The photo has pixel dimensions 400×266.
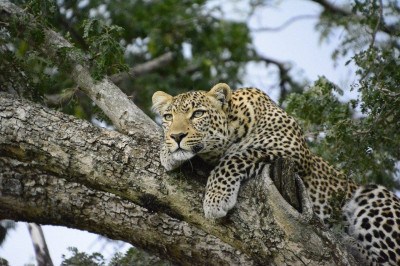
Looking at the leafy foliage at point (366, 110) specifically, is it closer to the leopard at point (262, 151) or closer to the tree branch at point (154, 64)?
the leopard at point (262, 151)

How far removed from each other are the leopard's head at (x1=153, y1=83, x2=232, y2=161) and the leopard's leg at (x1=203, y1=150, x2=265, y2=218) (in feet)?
1.48

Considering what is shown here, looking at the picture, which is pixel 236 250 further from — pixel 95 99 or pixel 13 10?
pixel 13 10

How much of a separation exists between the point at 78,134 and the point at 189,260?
5.66ft

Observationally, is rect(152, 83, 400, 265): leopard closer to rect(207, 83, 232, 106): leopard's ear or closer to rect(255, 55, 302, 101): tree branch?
rect(207, 83, 232, 106): leopard's ear

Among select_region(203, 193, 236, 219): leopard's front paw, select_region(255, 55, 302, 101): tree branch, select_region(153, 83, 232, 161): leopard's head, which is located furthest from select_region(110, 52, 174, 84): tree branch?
select_region(203, 193, 236, 219): leopard's front paw

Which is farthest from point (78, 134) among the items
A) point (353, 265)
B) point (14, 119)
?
point (353, 265)

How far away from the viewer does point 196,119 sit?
923 centimetres

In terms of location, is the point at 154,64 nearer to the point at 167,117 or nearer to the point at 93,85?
the point at 167,117

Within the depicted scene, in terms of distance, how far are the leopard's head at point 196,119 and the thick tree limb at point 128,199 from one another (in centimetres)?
57

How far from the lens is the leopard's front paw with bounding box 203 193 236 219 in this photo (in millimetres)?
7258

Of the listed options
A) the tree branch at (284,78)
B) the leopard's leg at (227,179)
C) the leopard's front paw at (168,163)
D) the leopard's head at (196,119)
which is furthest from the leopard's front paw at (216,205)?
the tree branch at (284,78)

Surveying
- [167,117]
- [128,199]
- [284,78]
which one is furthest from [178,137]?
[284,78]

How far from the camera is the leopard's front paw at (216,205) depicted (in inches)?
286

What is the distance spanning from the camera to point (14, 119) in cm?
772
